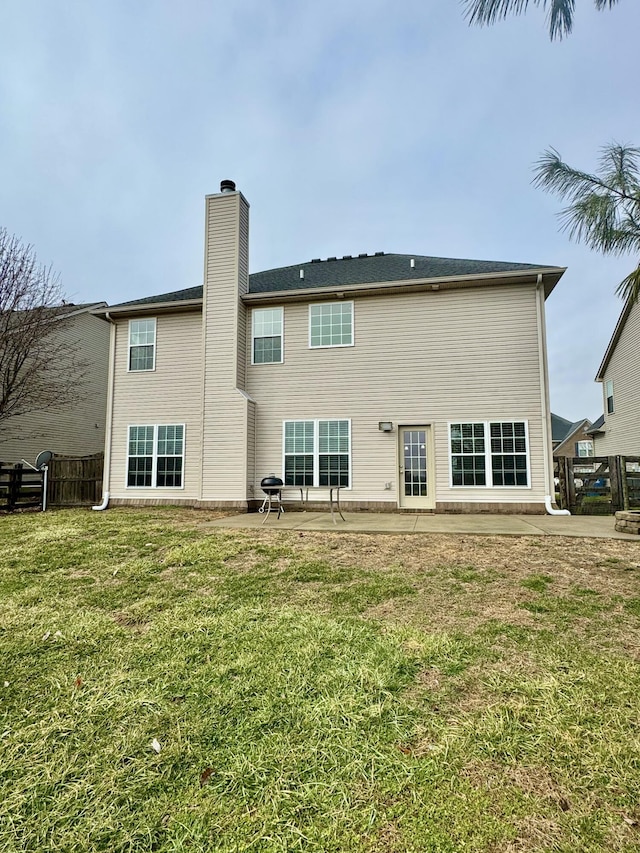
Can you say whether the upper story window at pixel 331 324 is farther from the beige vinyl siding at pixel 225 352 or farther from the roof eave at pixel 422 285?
the beige vinyl siding at pixel 225 352

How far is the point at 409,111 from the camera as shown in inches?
466

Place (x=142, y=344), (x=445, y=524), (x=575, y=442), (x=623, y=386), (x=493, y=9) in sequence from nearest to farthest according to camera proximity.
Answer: (x=493, y=9)
(x=445, y=524)
(x=142, y=344)
(x=623, y=386)
(x=575, y=442)

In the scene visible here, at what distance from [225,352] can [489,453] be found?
6908 millimetres

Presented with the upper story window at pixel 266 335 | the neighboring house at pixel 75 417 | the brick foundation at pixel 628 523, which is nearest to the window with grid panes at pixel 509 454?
the brick foundation at pixel 628 523

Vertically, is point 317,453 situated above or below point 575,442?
below

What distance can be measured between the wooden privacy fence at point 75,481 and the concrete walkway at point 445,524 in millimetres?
4994

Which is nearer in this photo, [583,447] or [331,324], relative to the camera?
[331,324]

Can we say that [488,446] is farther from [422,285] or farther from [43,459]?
[43,459]

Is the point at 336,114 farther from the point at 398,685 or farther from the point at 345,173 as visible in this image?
the point at 398,685

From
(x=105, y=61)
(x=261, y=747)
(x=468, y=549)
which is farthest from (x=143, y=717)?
(x=105, y=61)

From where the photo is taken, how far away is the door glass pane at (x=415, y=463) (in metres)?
10.5

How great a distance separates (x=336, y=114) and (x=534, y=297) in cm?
892

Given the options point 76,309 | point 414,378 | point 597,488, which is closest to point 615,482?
point 597,488

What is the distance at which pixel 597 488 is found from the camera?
9.80 m
